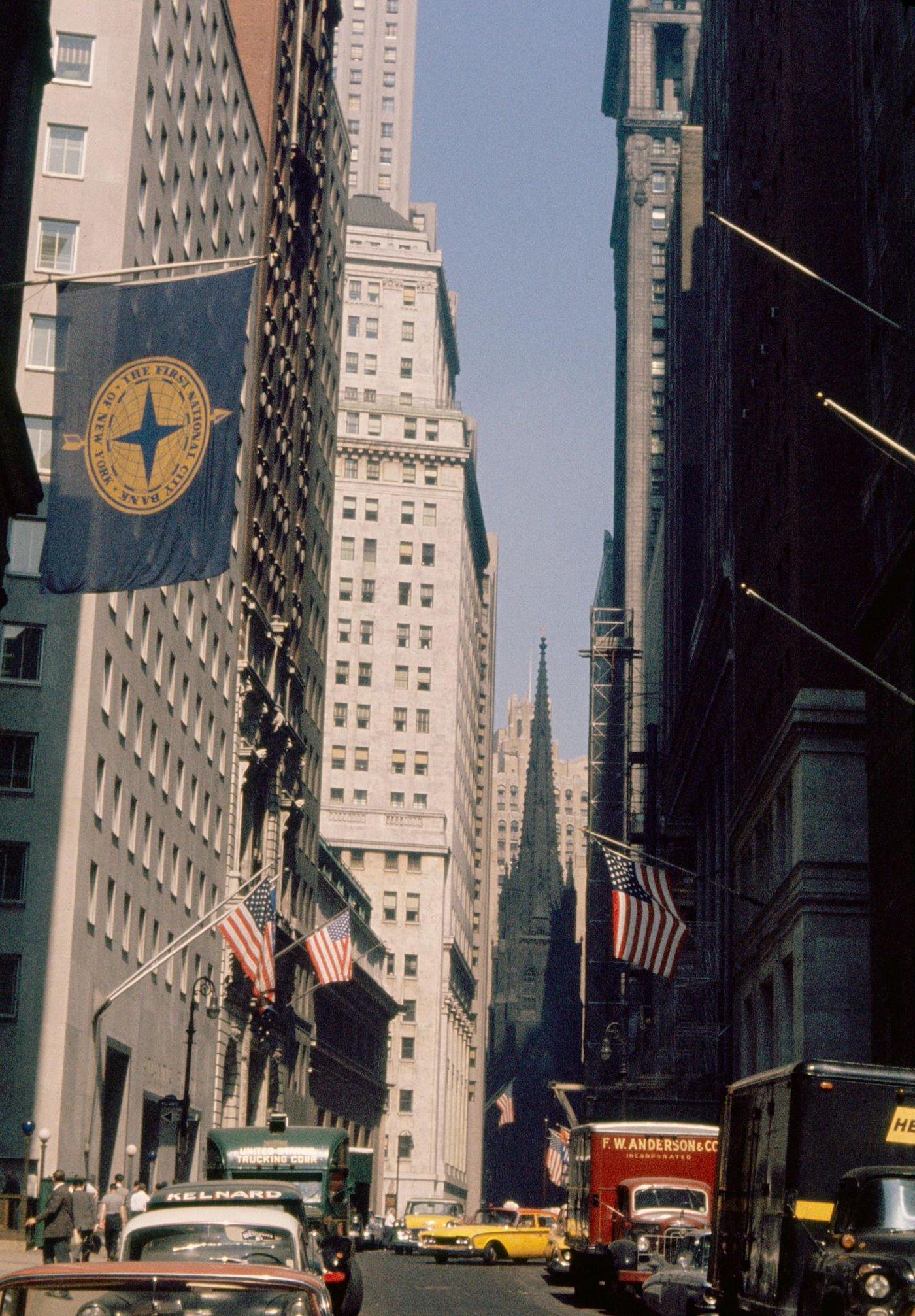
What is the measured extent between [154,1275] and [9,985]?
44178 mm

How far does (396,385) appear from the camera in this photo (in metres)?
173

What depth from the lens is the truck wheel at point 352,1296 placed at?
79.0 feet

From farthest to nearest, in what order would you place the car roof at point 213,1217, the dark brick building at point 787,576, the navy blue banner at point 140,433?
1. the dark brick building at point 787,576
2. the navy blue banner at point 140,433
3. the car roof at point 213,1217

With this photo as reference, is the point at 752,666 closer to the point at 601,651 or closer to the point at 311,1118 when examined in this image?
the point at 311,1118

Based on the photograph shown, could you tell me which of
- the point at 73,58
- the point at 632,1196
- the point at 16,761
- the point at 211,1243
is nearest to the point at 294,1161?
the point at 632,1196

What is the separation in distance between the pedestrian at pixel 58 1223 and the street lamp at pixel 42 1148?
1862 centimetres

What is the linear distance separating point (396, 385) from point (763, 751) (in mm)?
117271

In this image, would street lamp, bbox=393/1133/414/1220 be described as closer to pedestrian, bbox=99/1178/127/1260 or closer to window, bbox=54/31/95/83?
window, bbox=54/31/95/83

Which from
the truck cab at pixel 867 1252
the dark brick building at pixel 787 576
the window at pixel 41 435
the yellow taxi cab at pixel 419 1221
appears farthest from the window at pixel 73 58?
the truck cab at pixel 867 1252

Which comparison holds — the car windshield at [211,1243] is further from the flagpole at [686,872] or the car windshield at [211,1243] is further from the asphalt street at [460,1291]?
the flagpole at [686,872]

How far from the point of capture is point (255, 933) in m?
52.4

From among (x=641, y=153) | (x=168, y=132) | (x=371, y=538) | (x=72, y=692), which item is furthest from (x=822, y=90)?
(x=641, y=153)

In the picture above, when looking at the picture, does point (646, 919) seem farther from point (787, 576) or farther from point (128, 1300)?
point (128, 1300)

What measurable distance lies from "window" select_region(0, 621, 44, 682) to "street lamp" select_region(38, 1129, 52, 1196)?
12748 millimetres
